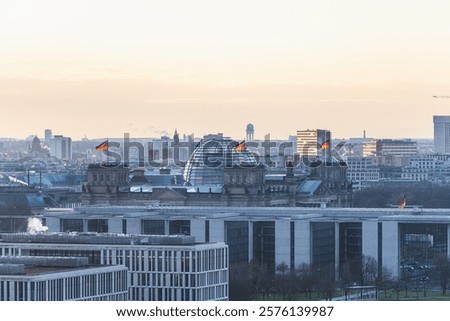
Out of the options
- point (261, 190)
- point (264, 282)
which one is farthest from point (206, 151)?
point (264, 282)

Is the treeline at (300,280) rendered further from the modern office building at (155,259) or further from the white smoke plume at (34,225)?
the white smoke plume at (34,225)

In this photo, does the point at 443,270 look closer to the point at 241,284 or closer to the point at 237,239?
the point at 241,284

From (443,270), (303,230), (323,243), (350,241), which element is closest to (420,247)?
(350,241)

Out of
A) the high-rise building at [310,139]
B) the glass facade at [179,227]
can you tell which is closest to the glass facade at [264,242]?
the glass facade at [179,227]

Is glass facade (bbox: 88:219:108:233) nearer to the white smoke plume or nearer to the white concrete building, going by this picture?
the white smoke plume
